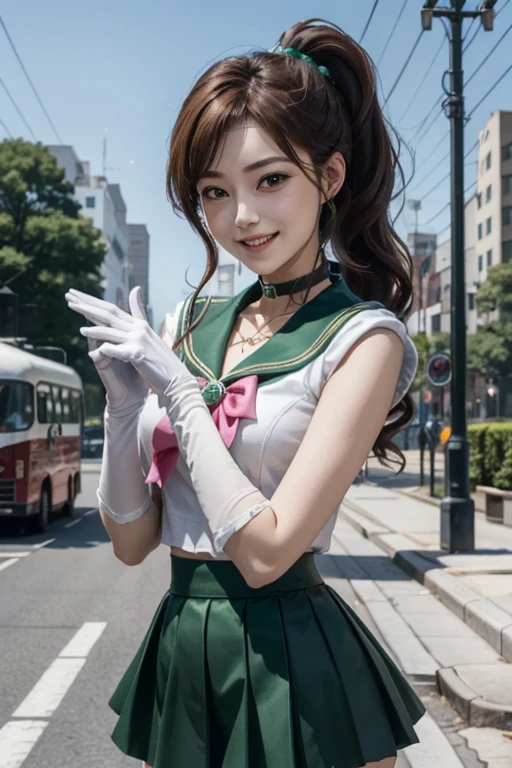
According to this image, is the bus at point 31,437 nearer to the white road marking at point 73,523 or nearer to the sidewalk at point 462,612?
the white road marking at point 73,523

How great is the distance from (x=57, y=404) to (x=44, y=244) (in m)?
23.9

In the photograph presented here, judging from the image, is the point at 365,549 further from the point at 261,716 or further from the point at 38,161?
the point at 38,161

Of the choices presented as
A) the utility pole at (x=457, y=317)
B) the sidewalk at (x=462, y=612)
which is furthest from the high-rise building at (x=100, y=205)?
the utility pole at (x=457, y=317)

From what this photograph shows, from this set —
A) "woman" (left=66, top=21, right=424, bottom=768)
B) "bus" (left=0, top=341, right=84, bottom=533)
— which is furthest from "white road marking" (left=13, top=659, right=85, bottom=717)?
"bus" (left=0, top=341, right=84, bottom=533)

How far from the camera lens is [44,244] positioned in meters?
41.0

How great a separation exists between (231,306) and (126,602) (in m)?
7.59

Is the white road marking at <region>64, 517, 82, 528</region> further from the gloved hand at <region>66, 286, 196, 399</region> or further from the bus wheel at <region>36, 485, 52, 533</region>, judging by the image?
the gloved hand at <region>66, 286, 196, 399</region>

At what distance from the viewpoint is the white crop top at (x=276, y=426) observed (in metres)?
1.84

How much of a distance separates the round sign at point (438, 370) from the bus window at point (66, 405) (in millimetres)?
7049

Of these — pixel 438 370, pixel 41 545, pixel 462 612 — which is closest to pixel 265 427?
pixel 462 612

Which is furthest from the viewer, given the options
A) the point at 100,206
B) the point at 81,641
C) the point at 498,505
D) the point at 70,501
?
the point at 100,206

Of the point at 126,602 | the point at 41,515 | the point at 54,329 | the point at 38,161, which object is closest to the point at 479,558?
the point at 126,602

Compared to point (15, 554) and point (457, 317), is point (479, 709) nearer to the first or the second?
point (457, 317)

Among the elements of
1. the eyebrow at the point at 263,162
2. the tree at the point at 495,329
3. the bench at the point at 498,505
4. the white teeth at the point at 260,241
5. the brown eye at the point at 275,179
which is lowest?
the bench at the point at 498,505
